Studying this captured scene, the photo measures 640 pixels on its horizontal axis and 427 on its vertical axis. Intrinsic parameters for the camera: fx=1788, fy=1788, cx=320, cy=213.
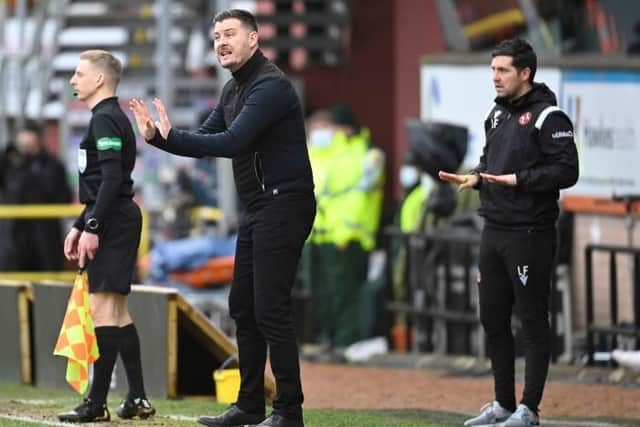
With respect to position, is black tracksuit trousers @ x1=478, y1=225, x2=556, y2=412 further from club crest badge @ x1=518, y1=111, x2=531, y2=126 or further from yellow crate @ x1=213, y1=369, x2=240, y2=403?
yellow crate @ x1=213, y1=369, x2=240, y2=403

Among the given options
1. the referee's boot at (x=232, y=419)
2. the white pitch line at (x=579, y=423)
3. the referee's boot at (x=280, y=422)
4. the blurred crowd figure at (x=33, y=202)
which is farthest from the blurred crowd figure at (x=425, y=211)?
the referee's boot at (x=280, y=422)

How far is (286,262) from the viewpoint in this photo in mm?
8164

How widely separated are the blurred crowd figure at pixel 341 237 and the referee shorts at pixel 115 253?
24.6 ft

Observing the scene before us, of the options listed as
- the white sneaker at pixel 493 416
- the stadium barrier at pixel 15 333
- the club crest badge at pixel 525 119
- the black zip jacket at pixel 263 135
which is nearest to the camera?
the black zip jacket at pixel 263 135

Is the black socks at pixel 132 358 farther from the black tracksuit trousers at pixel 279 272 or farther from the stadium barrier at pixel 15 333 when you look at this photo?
the stadium barrier at pixel 15 333

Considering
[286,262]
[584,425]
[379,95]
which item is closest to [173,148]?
[286,262]

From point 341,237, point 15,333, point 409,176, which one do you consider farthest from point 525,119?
point 409,176

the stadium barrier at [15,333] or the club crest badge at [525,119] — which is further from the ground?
the club crest badge at [525,119]

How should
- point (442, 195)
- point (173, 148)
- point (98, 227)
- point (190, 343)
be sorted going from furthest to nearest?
point (442, 195) → point (190, 343) → point (98, 227) → point (173, 148)

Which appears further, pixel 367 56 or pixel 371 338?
pixel 367 56

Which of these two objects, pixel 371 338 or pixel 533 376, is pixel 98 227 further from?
pixel 371 338

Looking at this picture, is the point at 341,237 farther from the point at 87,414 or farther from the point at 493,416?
the point at 87,414

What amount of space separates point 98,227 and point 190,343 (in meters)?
2.62

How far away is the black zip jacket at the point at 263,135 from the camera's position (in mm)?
7930
